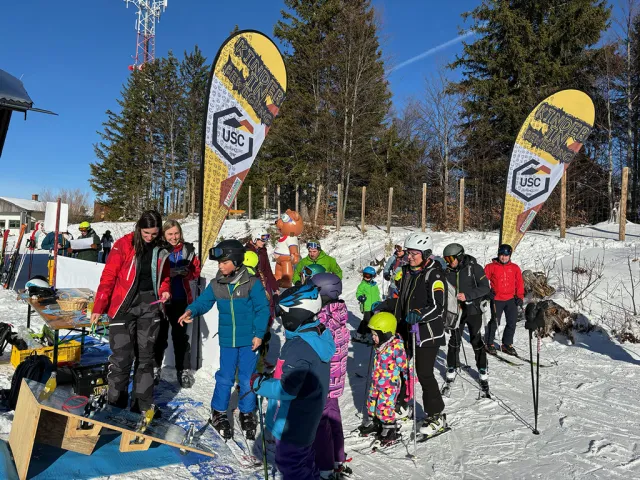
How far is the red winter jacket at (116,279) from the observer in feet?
12.6

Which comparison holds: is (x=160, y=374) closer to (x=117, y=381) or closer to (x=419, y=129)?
(x=117, y=381)

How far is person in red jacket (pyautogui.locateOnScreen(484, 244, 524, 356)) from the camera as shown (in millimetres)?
7199

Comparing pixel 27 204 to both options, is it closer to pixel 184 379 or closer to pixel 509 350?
pixel 184 379

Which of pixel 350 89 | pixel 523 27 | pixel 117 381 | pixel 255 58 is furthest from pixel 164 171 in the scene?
pixel 117 381

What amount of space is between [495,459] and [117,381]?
11.1 ft

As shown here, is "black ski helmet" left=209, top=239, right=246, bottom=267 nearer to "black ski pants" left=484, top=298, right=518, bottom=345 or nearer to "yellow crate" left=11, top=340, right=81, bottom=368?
"yellow crate" left=11, top=340, right=81, bottom=368

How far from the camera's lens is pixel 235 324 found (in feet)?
13.1

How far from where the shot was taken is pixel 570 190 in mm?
19828

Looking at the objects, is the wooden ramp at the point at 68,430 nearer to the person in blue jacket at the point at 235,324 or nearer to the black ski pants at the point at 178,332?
the person in blue jacket at the point at 235,324

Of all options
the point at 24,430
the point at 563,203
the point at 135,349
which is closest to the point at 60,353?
the point at 135,349

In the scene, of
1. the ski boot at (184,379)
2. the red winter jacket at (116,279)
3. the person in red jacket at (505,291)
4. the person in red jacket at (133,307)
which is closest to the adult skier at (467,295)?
the person in red jacket at (505,291)

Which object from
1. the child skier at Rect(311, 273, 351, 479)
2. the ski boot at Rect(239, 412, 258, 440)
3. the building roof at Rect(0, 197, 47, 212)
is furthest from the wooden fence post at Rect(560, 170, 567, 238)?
the building roof at Rect(0, 197, 47, 212)

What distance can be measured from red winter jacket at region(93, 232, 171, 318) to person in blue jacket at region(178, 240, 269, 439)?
1.81ft

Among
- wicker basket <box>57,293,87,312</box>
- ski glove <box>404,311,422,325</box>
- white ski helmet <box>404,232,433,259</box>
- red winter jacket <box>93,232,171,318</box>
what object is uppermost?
white ski helmet <box>404,232,433,259</box>
